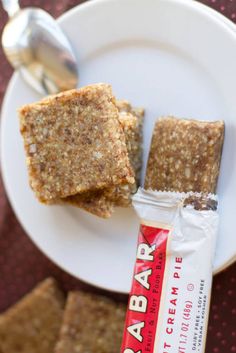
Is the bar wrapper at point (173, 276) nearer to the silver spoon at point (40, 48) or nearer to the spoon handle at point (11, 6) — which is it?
the silver spoon at point (40, 48)

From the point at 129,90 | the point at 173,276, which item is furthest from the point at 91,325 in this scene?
the point at 129,90

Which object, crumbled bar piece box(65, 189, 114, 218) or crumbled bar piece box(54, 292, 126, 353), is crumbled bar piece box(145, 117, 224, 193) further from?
crumbled bar piece box(54, 292, 126, 353)

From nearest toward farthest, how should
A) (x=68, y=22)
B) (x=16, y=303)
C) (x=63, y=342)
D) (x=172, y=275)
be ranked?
(x=172, y=275)
(x=68, y=22)
(x=63, y=342)
(x=16, y=303)

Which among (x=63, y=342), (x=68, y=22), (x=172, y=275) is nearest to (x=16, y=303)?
(x=63, y=342)

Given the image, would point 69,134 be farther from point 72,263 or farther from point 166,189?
point 72,263

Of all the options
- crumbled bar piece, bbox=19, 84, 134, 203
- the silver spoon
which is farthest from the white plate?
crumbled bar piece, bbox=19, 84, 134, 203

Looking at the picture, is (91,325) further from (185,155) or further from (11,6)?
(11,6)
